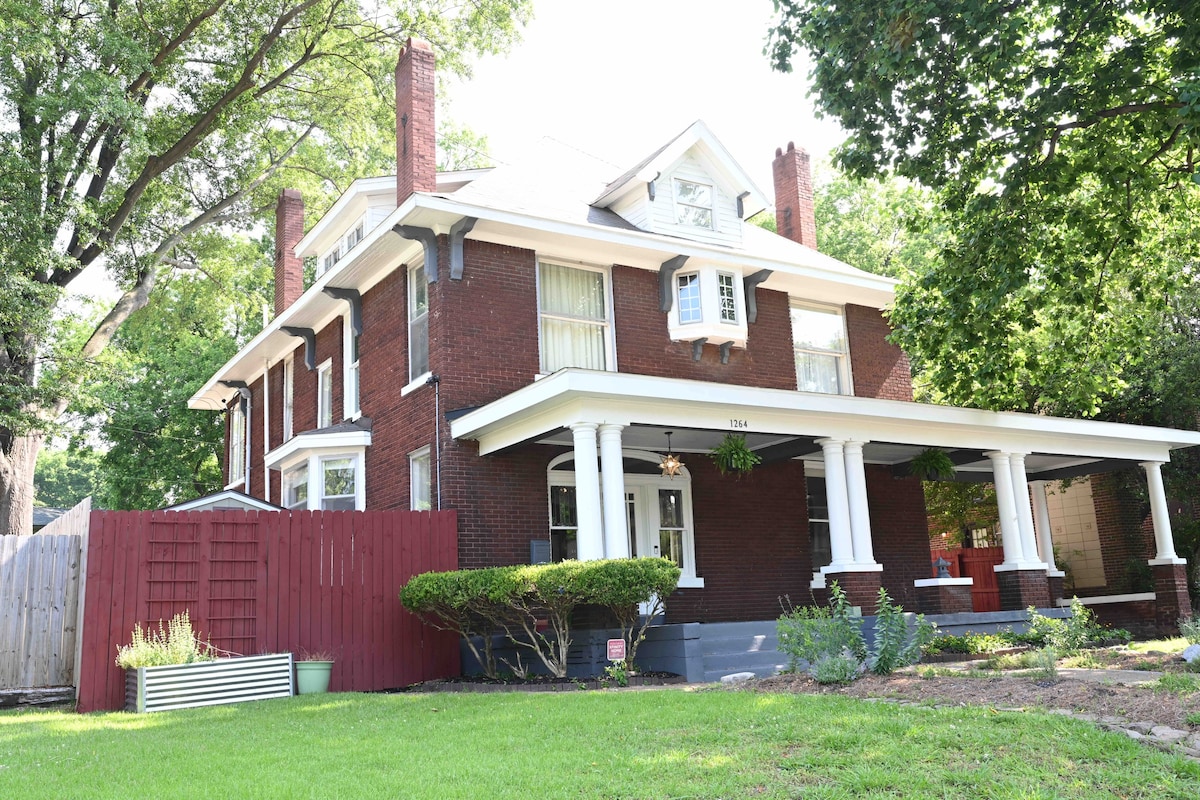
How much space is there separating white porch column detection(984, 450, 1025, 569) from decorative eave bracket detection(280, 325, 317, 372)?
12013 mm

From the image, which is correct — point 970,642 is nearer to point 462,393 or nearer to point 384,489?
point 462,393

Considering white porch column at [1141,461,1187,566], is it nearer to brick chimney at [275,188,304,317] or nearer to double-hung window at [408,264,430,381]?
double-hung window at [408,264,430,381]

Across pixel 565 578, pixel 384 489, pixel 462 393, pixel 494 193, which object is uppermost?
pixel 494 193

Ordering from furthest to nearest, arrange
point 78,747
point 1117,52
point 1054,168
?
point 1054,168 < point 1117,52 < point 78,747

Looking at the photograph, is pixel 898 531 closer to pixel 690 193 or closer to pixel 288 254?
pixel 690 193

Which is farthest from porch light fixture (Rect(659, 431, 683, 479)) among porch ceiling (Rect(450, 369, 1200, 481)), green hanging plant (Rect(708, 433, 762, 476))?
green hanging plant (Rect(708, 433, 762, 476))

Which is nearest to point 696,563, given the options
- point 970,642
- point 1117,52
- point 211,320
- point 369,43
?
point 970,642

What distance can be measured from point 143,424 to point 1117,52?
93.2 ft

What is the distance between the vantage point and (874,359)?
18.7 m

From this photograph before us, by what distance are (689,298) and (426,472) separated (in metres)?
4.96

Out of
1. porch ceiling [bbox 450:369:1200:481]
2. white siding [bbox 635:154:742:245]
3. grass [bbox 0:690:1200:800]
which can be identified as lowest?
grass [bbox 0:690:1200:800]

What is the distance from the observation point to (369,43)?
2455 centimetres

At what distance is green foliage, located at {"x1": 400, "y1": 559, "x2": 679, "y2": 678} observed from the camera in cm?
1059

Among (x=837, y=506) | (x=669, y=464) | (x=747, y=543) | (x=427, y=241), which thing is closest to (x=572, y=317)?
(x=427, y=241)
